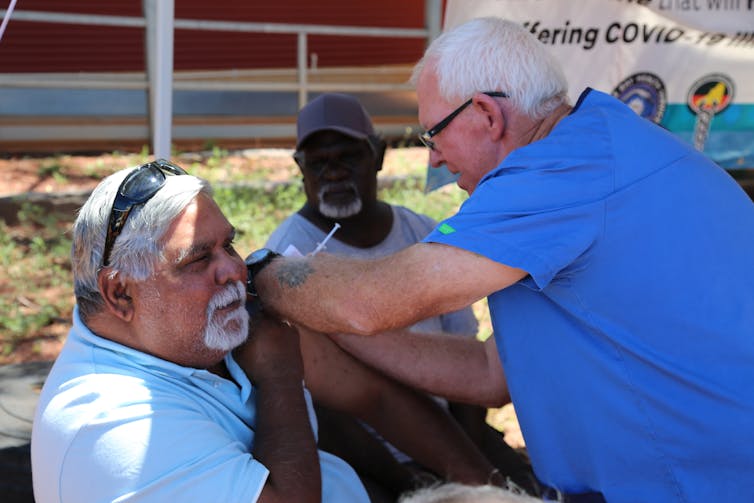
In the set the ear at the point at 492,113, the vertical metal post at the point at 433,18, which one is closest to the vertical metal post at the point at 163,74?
the ear at the point at 492,113

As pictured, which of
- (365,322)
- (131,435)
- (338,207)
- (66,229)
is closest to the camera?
(131,435)

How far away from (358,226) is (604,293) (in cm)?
176

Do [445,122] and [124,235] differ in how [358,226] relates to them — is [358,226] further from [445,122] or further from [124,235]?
[124,235]

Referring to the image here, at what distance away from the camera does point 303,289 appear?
2.01 m

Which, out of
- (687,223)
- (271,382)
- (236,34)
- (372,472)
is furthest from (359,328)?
(236,34)

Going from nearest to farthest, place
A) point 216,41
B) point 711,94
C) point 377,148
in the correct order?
point 377,148, point 711,94, point 216,41

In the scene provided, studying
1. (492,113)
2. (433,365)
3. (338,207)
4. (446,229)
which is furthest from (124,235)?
(338,207)

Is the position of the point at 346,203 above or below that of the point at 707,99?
below

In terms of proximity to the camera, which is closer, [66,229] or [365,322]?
[365,322]

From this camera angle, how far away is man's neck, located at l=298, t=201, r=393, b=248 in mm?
3426

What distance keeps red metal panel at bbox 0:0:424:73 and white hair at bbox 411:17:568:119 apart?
1091cm

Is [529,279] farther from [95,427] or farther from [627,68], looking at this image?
[627,68]

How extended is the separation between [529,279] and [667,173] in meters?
0.38

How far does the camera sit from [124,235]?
1.95m
